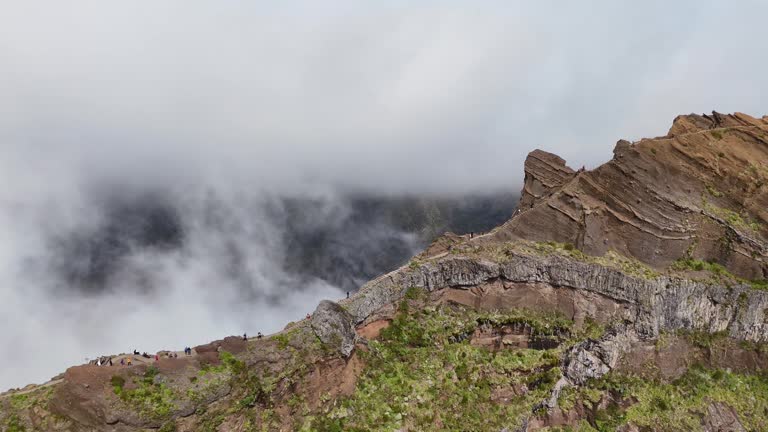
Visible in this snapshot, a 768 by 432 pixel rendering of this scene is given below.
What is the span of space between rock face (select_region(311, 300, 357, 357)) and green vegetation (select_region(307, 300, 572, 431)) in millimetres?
2287

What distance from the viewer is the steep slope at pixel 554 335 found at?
38.5 meters

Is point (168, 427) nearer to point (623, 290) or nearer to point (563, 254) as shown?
point (563, 254)

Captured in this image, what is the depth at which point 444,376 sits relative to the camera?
141 feet

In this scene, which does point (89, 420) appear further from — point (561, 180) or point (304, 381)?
point (561, 180)

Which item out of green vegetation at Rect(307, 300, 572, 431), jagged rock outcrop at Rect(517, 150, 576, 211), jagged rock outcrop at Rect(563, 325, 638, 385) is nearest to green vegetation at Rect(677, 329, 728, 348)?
jagged rock outcrop at Rect(563, 325, 638, 385)

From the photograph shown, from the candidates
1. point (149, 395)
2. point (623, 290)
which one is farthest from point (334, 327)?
point (623, 290)

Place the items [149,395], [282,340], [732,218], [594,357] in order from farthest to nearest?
[732,218] < [594,357] < [282,340] < [149,395]

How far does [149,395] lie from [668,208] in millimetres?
48678

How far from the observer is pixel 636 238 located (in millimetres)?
49438

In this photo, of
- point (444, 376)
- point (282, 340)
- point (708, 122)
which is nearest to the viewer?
point (282, 340)

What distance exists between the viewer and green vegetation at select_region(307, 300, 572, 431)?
3934 cm

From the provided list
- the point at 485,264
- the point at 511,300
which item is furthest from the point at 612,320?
the point at 485,264

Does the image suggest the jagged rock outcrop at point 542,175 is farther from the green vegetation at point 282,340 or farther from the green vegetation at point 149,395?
the green vegetation at point 149,395

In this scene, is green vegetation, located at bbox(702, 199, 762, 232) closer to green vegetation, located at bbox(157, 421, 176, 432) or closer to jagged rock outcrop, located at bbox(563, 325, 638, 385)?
jagged rock outcrop, located at bbox(563, 325, 638, 385)
